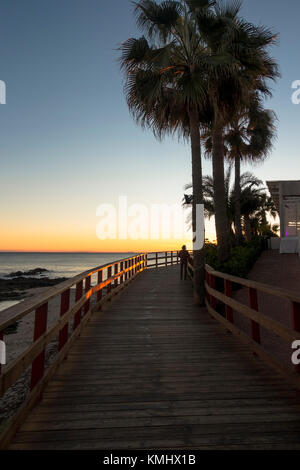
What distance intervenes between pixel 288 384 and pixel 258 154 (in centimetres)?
2030

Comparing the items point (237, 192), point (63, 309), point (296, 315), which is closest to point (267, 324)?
point (296, 315)

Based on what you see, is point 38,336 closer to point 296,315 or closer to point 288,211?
point 296,315

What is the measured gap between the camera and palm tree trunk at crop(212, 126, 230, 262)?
14234 mm

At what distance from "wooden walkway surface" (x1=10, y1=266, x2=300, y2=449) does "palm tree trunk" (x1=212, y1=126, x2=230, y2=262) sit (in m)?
8.76

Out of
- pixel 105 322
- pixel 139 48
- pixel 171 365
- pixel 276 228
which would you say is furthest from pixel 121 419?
pixel 276 228

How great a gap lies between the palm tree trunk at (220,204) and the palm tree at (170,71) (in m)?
4.63

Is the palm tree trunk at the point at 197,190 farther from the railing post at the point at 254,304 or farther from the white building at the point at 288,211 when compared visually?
the white building at the point at 288,211

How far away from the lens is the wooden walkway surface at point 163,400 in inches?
104

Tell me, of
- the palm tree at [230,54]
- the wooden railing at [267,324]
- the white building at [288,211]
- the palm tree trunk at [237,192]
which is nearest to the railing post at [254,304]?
the wooden railing at [267,324]

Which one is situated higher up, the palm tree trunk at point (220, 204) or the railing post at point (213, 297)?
the palm tree trunk at point (220, 204)

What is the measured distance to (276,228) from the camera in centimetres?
5784

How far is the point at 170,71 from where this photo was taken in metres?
9.30

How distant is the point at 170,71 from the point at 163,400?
351 inches
